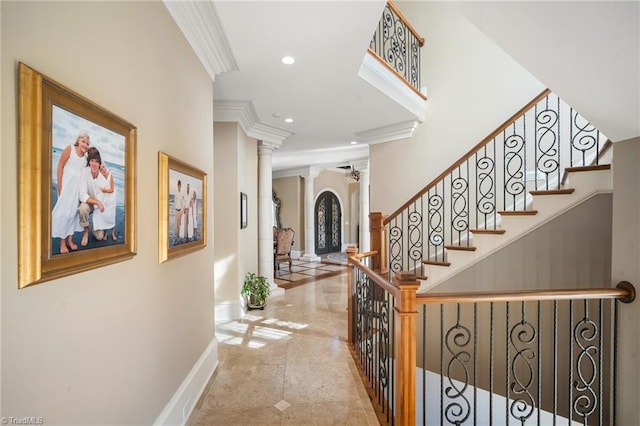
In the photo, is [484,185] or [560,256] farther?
[484,185]

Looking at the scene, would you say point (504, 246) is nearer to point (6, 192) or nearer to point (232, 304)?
point (232, 304)

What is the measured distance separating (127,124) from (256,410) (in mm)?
2089

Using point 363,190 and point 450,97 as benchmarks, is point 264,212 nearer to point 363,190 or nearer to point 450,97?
point 450,97

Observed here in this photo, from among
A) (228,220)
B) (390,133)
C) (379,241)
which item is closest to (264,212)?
(228,220)

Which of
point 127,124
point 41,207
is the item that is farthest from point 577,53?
point 41,207

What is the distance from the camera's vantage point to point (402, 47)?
15.1 feet

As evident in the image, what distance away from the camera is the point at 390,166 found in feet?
16.9

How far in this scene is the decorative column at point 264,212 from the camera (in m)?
5.06

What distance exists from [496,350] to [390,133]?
3.55 metres

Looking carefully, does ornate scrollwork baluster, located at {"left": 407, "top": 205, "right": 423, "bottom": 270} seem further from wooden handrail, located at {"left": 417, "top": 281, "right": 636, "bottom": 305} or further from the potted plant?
wooden handrail, located at {"left": 417, "top": 281, "right": 636, "bottom": 305}

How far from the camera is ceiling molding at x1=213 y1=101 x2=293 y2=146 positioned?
12.4 ft

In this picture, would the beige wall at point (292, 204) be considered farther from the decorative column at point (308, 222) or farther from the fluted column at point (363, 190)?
the fluted column at point (363, 190)

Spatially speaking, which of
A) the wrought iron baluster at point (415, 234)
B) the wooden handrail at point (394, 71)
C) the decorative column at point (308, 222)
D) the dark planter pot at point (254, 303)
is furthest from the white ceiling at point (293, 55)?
the decorative column at point (308, 222)

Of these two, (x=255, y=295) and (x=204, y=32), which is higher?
(x=204, y=32)
